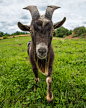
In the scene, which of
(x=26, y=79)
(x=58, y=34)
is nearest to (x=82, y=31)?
(x=58, y=34)

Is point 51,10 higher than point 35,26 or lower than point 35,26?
higher

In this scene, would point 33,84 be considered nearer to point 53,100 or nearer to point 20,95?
point 20,95

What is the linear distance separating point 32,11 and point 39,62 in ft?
4.59

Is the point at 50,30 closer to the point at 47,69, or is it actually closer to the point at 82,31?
the point at 47,69

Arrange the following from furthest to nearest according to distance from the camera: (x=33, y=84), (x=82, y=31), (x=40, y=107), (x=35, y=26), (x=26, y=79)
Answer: (x=82, y=31), (x=26, y=79), (x=33, y=84), (x=40, y=107), (x=35, y=26)

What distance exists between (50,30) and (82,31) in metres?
22.0

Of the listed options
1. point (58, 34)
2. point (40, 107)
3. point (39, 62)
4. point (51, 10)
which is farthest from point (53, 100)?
point (58, 34)

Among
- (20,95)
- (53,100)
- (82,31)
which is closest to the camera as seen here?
(53,100)

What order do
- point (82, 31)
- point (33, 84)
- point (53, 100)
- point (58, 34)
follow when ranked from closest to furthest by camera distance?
point (53, 100) < point (33, 84) < point (82, 31) < point (58, 34)

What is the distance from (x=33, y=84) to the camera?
305 cm

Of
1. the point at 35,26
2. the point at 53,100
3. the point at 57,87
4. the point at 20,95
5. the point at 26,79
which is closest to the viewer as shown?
the point at 35,26

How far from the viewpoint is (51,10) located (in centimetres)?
218

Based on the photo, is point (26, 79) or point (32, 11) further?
point (26, 79)

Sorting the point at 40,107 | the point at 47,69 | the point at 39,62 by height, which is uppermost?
the point at 39,62
